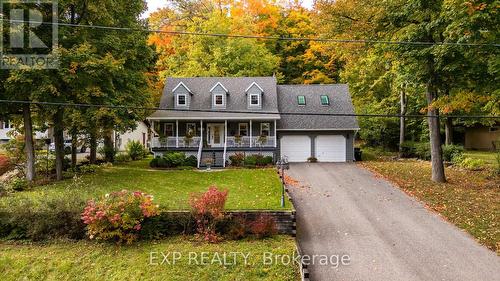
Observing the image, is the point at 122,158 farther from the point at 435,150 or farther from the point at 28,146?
the point at 435,150

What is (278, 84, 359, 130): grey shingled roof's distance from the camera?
87.9 ft

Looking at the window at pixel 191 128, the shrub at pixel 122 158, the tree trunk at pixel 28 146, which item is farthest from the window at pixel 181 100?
the tree trunk at pixel 28 146

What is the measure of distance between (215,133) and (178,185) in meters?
10.4

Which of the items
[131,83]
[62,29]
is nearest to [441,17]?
[131,83]

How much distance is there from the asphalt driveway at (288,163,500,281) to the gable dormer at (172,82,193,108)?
12.4m

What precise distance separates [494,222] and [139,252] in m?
12.1

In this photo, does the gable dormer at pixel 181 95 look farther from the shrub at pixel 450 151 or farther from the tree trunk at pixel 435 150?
the shrub at pixel 450 151

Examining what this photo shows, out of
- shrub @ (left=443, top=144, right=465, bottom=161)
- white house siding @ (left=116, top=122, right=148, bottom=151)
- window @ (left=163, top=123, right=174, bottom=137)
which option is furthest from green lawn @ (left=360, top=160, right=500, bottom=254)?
white house siding @ (left=116, top=122, right=148, bottom=151)

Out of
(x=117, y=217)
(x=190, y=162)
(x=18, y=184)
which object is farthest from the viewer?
(x=190, y=162)

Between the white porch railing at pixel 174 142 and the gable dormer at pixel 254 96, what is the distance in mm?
4703

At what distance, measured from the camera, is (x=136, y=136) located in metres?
40.1

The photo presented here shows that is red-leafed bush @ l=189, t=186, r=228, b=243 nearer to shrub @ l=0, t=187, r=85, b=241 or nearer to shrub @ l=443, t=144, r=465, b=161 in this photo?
shrub @ l=0, t=187, r=85, b=241

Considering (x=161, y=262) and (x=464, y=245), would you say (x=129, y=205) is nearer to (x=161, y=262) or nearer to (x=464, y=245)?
(x=161, y=262)

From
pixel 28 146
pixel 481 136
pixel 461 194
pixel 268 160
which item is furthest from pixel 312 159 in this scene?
pixel 481 136
